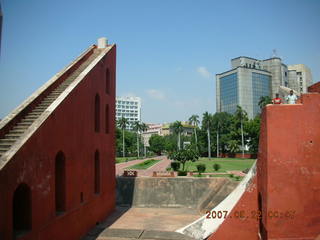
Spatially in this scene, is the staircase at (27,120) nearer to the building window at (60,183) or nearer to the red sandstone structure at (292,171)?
the building window at (60,183)

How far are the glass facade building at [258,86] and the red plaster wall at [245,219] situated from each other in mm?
87450

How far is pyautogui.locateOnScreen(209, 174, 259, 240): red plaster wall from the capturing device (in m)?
10.5

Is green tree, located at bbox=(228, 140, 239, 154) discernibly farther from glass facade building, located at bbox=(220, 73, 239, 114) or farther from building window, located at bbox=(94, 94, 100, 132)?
building window, located at bbox=(94, 94, 100, 132)

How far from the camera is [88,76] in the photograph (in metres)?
12.7

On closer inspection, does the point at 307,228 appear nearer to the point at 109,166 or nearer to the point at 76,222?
the point at 76,222

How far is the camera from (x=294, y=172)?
8.87 metres

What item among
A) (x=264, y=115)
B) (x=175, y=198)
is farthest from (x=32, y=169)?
(x=175, y=198)

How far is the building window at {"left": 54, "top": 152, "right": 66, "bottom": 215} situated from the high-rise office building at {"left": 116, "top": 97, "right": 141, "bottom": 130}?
129233mm

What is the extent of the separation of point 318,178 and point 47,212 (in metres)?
8.13

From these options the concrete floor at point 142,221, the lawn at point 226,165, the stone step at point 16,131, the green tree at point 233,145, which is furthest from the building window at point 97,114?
the green tree at point 233,145

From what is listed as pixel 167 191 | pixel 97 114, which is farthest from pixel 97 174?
pixel 167 191

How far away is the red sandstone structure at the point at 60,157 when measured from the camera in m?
7.53

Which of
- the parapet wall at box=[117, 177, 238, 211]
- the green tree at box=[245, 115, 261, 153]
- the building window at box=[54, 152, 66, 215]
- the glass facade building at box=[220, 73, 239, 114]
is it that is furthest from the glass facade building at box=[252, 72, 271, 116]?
the building window at box=[54, 152, 66, 215]
